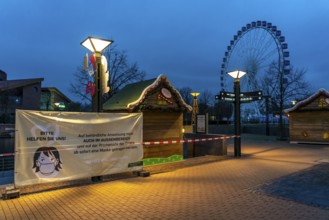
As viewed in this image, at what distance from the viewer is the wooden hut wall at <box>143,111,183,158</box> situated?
45.5 ft

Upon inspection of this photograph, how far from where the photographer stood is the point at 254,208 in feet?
20.4

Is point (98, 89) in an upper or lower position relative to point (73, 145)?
upper

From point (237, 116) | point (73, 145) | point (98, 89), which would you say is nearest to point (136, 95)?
point (98, 89)

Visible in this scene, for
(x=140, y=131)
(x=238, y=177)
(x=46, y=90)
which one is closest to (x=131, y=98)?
(x=140, y=131)

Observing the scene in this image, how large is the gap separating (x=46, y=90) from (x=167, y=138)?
55.5m

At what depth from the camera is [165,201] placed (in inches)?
263

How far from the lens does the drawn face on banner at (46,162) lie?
24.2 feet

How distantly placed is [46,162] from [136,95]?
21.9ft

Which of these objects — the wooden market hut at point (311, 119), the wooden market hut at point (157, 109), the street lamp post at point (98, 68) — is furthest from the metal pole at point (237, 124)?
the wooden market hut at point (311, 119)

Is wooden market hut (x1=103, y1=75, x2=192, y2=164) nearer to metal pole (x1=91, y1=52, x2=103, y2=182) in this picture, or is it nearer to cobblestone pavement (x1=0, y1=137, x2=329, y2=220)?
metal pole (x1=91, y1=52, x2=103, y2=182)

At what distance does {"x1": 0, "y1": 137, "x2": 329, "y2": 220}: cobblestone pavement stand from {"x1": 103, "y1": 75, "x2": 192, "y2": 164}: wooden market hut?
4.36 m

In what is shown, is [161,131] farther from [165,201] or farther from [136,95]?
[165,201]

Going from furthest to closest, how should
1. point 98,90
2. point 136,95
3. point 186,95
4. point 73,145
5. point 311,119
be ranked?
1. point 186,95
2. point 311,119
3. point 136,95
4. point 98,90
5. point 73,145

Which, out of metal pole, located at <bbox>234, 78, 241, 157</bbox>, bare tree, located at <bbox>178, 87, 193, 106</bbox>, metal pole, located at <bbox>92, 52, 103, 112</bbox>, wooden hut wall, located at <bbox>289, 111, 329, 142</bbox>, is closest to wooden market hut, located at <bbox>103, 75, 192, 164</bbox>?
metal pole, located at <bbox>234, 78, 241, 157</bbox>
